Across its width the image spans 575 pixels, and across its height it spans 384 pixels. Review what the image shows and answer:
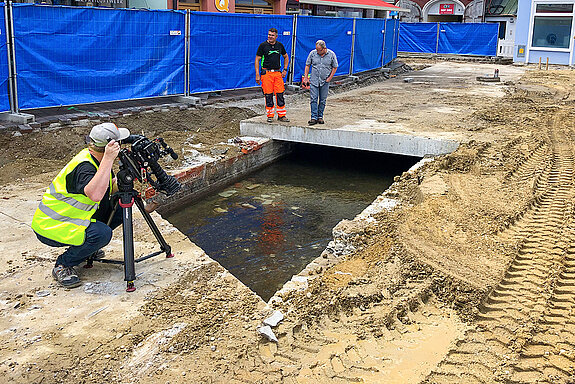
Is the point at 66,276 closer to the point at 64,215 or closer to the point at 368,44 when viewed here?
the point at 64,215

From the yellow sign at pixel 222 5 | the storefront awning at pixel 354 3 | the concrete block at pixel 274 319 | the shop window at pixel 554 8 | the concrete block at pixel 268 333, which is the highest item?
the shop window at pixel 554 8

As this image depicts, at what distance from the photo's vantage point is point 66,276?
4.86 meters

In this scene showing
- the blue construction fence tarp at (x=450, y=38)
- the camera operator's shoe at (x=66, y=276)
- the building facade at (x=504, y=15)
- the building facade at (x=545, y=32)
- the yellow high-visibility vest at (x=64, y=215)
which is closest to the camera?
the yellow high-visibility vest at (x=64, y=215)

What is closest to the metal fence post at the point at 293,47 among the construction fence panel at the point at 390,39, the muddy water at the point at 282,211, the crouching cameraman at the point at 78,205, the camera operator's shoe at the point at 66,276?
the muddy water at the point at 282,211

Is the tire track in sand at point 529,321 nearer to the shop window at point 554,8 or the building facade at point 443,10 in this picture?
the shop window at point 554,8

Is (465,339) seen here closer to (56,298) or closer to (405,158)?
(56,298)

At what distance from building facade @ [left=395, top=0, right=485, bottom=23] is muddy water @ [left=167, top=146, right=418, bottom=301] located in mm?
28730

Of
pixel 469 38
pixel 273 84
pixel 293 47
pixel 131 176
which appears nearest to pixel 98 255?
pixel 131 176

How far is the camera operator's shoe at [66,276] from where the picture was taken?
4.82 m

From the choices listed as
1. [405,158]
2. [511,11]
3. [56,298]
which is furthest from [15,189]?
[511,11]

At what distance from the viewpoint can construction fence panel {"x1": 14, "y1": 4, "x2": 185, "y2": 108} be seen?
9.41m

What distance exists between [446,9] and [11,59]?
114ft

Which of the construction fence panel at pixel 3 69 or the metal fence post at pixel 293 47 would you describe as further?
the metal fence post at pixel 293 47

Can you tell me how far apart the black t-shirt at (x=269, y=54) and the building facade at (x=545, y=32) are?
22196 mm
